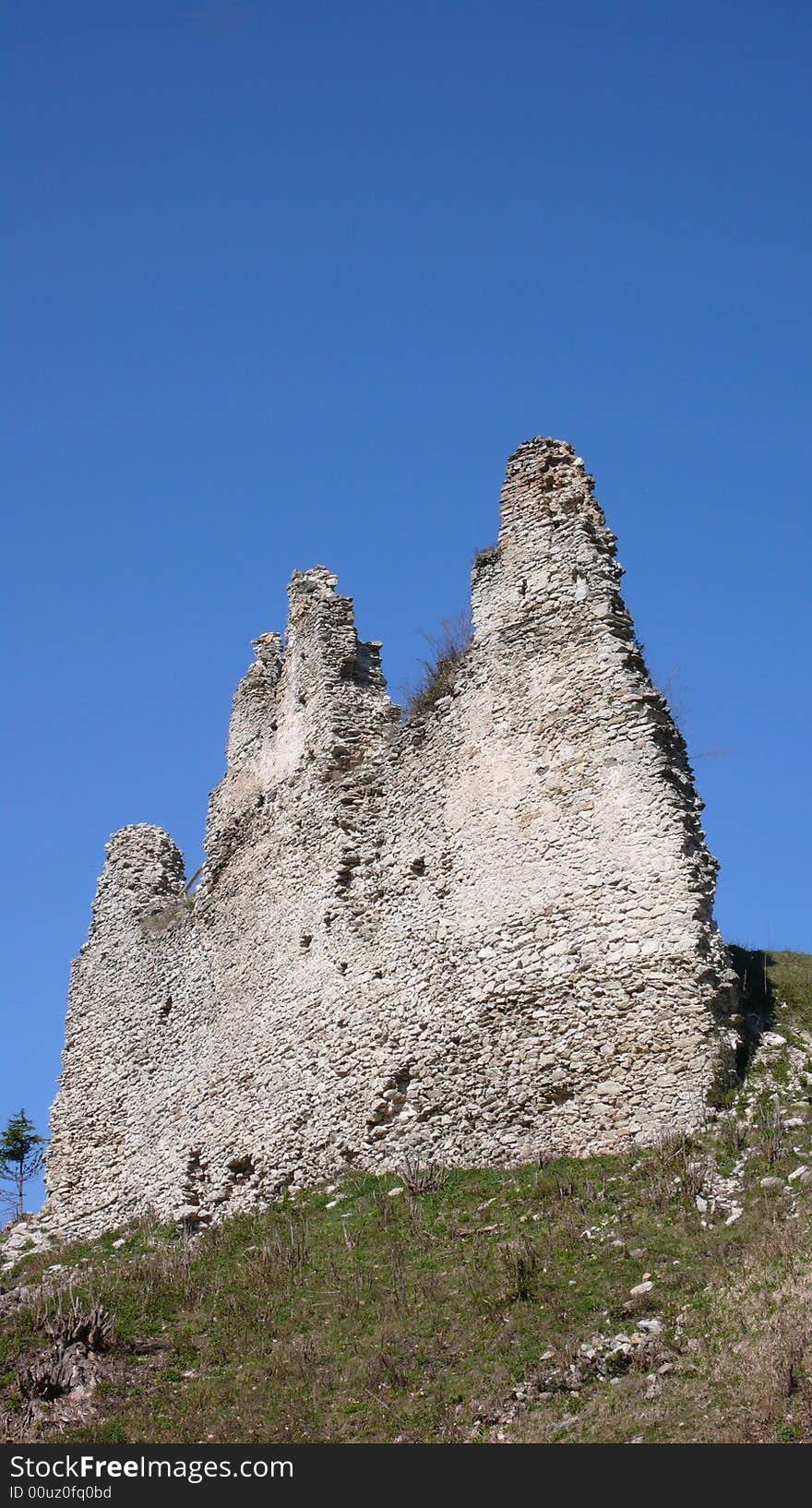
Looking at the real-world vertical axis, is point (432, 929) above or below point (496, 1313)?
above

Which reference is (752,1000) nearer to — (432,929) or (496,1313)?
(432,929)

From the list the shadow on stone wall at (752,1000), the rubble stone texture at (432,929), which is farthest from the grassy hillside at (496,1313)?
the rubble stone texture at (432,929)

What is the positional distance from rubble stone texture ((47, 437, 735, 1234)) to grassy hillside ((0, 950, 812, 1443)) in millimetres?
779

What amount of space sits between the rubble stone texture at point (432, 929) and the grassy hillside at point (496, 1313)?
2.56 feet

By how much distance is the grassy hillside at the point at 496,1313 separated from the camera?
→ 9531 mm

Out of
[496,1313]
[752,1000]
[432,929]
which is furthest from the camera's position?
[432,929]

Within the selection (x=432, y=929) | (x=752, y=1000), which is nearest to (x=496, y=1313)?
(x=752, y=1000)

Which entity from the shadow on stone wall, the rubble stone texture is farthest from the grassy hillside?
the rubble stone texture

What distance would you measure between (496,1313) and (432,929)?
17.9 ft

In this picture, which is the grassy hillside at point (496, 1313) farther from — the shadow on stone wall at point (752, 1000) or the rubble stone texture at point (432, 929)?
the rubble stone texture at point (432, 929)

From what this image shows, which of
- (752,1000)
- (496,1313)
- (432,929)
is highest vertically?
(432,929)

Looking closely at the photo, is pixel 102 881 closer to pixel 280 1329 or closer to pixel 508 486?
pixel 508 486

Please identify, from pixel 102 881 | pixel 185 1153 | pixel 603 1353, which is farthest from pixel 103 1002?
pixel 603 1353

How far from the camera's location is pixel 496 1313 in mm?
11117
